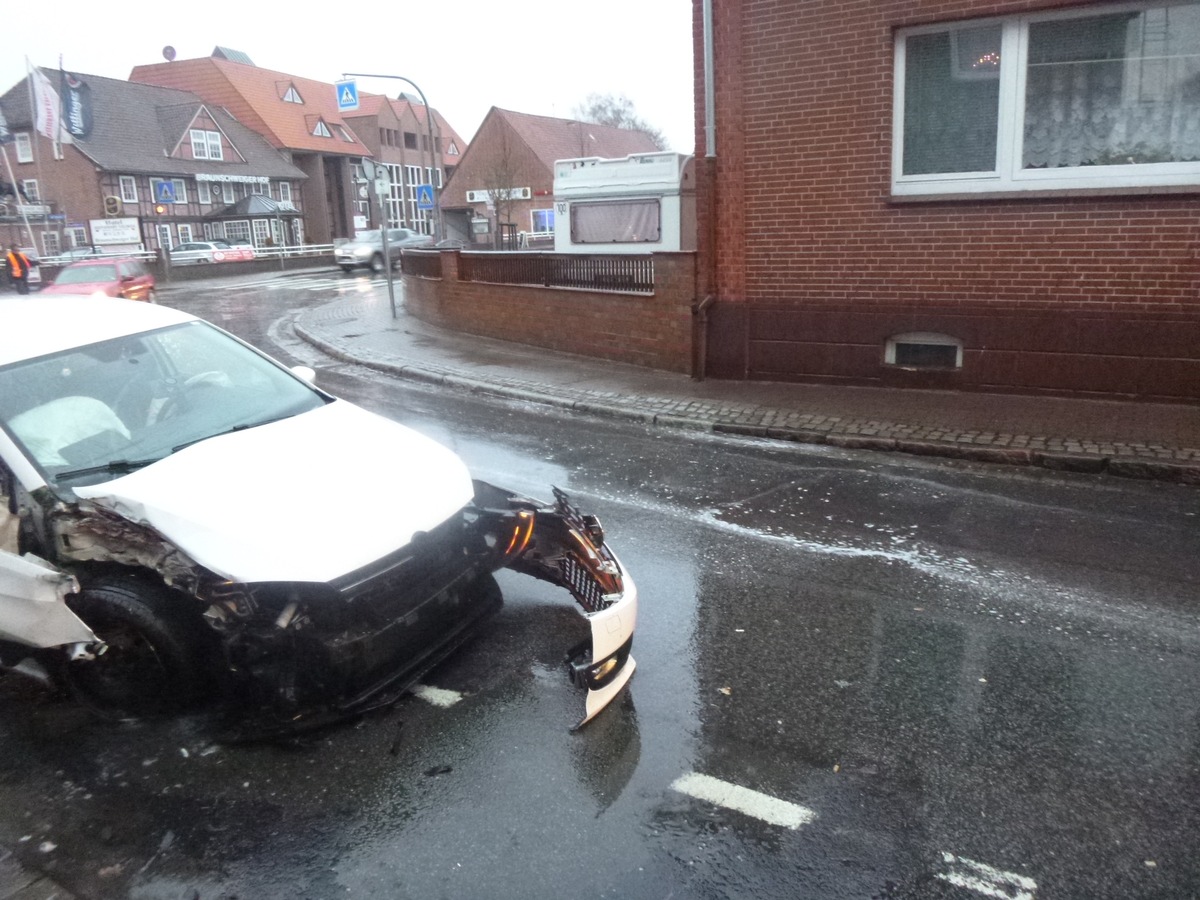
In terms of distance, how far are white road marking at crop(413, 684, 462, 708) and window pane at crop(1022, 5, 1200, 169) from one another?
8457mm

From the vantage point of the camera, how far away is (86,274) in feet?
64.2

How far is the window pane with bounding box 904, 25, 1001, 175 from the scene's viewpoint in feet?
31.7

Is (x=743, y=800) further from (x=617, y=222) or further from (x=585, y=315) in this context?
(x=617, y=222)

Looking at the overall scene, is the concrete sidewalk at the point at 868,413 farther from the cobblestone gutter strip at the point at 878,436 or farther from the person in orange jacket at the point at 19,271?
the person in orange jacket at the point at 19,271

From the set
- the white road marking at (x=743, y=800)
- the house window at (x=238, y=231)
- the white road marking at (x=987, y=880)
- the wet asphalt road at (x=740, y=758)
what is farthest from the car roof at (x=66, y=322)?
the house window at (x=238, y=231)

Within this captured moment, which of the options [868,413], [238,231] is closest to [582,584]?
[868,413]

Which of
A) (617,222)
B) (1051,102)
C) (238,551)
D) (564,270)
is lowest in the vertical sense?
(238,551)

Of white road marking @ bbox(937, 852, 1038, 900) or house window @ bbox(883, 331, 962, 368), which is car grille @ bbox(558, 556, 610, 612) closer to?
white road marking @ bbox(937, 852, 1038, 900)

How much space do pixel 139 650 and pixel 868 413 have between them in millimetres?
7175

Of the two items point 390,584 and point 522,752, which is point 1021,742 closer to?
point 522,752

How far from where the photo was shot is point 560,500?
459 cm

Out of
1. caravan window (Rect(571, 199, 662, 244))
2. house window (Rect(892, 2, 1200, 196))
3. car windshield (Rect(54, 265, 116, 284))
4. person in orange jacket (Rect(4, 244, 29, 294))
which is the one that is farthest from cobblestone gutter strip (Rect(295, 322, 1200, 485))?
person in orange jacket (Rect(4, 244, 29, 294))

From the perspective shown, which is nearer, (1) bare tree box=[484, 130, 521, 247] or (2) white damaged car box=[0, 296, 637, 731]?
(2) white damaged car box=[0, 296, 637, 731]

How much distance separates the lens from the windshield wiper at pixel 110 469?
4.15 m
